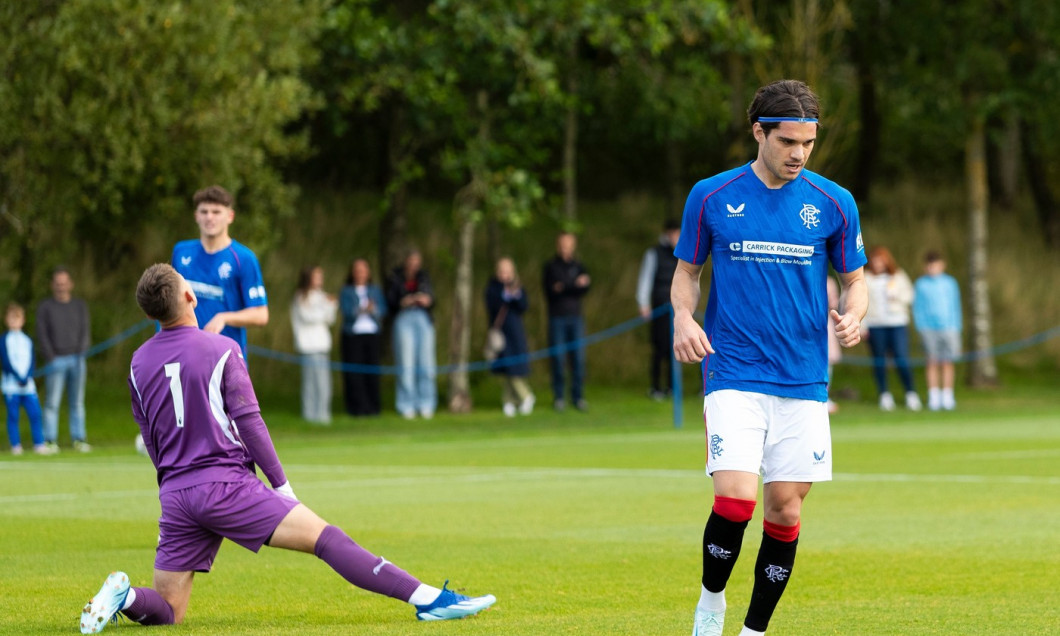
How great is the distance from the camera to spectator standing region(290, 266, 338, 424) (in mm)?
22703

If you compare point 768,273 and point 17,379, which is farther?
point 17,379

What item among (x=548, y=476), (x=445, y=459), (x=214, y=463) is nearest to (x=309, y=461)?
(x=445, y=459)

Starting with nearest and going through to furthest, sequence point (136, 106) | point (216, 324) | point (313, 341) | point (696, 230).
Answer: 1. point (696, 230)
2. point (216, 324)
3. point (136, 106)
4. point (313, 341)

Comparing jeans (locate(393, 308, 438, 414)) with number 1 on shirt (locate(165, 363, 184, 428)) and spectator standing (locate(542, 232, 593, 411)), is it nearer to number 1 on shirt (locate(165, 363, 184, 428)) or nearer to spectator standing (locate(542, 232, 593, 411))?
spectator standing (locate(542, 232, 593, 411))

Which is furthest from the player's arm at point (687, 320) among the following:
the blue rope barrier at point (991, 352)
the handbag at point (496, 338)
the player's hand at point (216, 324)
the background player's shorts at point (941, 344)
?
the blue rope barrier at point (991, 352)

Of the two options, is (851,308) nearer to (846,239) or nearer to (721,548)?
(846,239)

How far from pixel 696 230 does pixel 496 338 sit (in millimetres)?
17921

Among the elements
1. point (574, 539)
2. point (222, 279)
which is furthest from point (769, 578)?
point (222, 279)

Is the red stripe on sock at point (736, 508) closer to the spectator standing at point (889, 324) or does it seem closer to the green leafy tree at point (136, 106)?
the green leafy tree at point (136, 106)

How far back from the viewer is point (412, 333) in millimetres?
23453

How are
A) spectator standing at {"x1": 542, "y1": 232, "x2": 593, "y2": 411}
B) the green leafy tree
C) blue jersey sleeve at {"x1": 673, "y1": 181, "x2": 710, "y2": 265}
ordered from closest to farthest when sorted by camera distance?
blue jersey sleeve at {"x1": 673, "y1": 181, "x2": 710, "y2": 265} < the green leafy tree < spectator standing at {"x1": 542, "y1": 232, "x2": 593, "y2": 411}

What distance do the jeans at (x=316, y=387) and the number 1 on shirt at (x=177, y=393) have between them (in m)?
15.7

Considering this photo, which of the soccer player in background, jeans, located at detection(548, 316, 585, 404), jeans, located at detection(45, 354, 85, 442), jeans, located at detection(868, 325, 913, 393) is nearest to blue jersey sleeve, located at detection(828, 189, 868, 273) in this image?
the soccer player in background

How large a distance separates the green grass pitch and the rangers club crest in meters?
1.79
